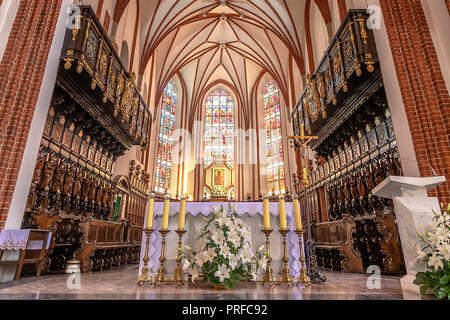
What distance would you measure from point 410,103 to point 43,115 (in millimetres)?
7465

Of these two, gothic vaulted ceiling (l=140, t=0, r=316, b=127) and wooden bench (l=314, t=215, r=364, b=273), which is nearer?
wooden bench (l=314, t=215, r=364, b=273)

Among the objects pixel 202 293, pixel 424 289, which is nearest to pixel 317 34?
pixel 424 289

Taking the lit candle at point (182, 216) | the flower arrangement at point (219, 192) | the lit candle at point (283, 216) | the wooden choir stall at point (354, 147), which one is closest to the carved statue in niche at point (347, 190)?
the wooden choir stall at point (354, 147)

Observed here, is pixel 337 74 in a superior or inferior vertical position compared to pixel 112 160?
superior

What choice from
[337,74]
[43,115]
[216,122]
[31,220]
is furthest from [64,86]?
[216,122]

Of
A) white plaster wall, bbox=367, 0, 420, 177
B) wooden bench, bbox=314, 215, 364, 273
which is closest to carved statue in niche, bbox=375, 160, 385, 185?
wooden bench, bbox=314, 215, 364, 273

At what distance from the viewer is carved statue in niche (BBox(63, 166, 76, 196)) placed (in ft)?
24.7

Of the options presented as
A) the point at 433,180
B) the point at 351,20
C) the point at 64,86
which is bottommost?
the point at 433,180

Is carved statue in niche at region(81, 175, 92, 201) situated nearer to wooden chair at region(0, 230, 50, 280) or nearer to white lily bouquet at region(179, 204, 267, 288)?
wooden chair at region(0, 230, 50, 280)

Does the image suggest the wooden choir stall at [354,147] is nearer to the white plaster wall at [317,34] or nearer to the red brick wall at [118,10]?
the white plaster wall at [317,34]

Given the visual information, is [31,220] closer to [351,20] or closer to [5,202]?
[5,202]

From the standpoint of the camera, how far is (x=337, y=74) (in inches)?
294

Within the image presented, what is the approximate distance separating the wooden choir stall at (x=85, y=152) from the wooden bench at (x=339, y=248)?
633cm

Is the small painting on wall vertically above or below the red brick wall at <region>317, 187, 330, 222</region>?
above
